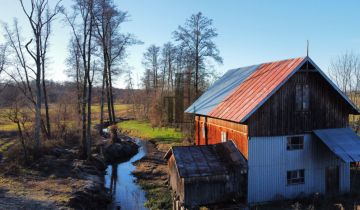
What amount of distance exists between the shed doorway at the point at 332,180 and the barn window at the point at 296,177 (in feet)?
5.00

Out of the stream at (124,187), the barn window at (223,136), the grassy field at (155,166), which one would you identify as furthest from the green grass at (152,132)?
the barn window at (223,136)

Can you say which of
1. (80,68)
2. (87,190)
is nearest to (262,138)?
(87,190)

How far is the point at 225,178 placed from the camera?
15227mm

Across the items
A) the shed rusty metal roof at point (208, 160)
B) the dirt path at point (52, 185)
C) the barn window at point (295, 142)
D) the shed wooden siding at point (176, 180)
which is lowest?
the dirt path at point (52, 185)

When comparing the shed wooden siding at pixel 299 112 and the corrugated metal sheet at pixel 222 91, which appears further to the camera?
the corrugated metal sheet at pixel 222 91

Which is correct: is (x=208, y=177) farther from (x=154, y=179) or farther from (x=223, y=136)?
(x=154, y=179)

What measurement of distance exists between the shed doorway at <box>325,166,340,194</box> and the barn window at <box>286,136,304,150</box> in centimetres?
235

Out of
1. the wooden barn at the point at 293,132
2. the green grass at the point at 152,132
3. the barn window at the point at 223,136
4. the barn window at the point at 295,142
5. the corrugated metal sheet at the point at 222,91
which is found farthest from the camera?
the green grass at the point at 152,132

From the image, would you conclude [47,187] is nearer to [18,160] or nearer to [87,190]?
[87,190]

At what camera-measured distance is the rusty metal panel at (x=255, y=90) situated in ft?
51.3

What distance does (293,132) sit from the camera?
16.5 m

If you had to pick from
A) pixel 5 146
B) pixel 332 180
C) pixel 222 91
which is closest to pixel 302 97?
pixel 332 180

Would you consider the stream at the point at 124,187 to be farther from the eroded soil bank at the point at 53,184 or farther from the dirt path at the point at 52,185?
the dirt path at the point at 52,185

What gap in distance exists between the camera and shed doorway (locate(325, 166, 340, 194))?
1741 centimetres
